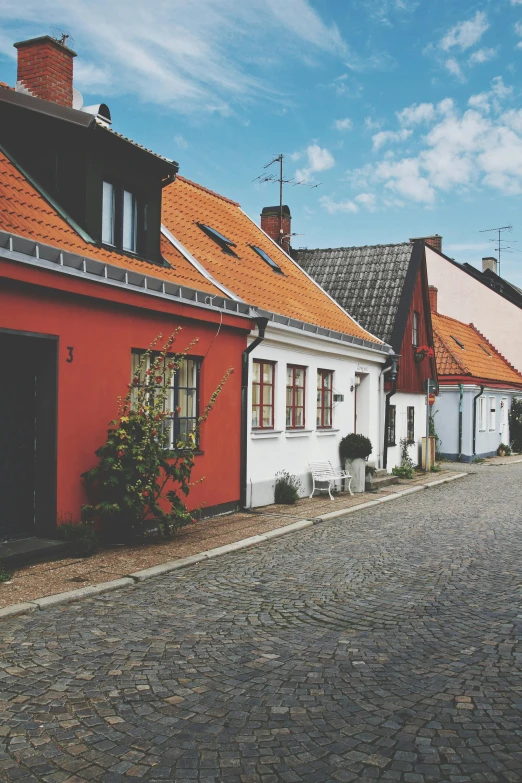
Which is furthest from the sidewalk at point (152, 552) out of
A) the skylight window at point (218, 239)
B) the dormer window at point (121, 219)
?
the skylight window at point (218, 239)

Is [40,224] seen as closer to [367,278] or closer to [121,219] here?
[121,219]

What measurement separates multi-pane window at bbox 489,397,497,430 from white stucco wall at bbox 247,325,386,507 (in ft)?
45.5

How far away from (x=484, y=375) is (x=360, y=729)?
90.6 feet

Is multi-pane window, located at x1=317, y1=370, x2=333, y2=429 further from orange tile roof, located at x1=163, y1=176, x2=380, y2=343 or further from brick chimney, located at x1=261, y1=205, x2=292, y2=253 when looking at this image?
brick chimney, located at x1=261, y1=205, x2=292, y2=253

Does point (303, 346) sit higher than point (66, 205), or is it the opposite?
point (66, 205)

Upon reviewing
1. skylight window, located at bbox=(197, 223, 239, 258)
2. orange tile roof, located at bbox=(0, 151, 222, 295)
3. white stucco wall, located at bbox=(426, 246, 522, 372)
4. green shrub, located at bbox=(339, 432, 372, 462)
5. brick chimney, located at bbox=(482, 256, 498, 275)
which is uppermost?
brick chimney, located at bbox=(482, 256, 498, 275)

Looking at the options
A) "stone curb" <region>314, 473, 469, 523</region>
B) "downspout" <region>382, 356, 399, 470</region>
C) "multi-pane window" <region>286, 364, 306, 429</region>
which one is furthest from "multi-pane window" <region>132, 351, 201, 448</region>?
"downspout" <region>382, 356, 399, 470</region>

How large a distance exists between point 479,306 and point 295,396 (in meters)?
24.3

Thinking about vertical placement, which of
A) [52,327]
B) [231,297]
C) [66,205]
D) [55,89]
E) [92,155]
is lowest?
[52,327]

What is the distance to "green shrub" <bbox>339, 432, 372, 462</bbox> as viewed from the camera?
54.6 ft

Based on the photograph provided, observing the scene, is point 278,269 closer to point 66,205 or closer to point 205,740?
point 66,205

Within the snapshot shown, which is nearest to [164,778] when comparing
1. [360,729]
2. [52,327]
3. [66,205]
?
[360,729]

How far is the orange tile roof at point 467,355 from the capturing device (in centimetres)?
2903

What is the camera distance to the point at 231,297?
12594 mm
